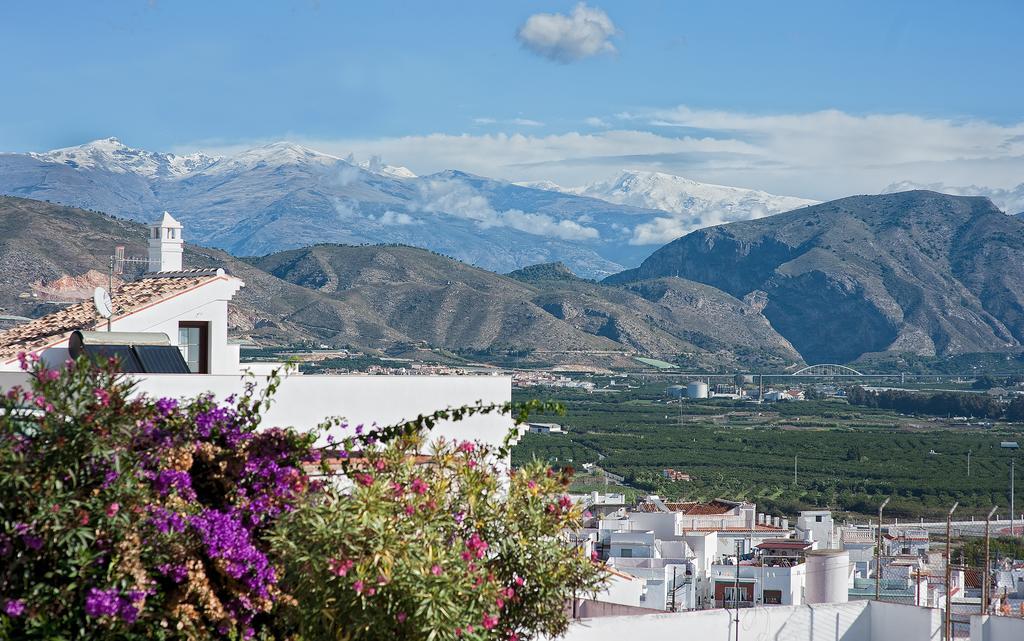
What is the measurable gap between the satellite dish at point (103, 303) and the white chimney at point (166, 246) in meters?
3.56

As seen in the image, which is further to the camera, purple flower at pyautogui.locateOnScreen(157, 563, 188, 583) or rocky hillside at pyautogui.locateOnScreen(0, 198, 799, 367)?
rocky hillside at pyautogui.locateOnScreen(0, 198, 799, 367)

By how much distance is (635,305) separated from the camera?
178750 mm

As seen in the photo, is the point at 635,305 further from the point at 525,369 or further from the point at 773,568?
the point at 773,568

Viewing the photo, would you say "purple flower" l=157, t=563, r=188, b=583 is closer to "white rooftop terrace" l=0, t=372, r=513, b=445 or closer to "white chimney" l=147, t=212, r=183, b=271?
"white rooftop terrace" l=0, t=372, r=513, b=445

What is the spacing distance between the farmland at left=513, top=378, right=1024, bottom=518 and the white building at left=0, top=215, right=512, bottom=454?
5454 cm

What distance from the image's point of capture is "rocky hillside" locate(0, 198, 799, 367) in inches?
3600

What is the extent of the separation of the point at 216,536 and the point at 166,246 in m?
12.6

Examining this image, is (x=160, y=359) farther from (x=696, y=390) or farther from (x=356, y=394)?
(x=696, y=390)

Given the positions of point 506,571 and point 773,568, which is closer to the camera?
point 506,571

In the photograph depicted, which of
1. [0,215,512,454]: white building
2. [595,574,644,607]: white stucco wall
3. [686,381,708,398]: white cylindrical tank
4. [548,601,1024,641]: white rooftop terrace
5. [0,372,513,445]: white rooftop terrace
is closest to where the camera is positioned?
[0,372,513,445]: white rooftop terrace

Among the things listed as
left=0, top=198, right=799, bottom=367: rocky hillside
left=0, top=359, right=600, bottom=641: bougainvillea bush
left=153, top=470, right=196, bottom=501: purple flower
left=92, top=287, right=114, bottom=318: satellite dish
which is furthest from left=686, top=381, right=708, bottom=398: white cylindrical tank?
left=153, top=470, right=196, bottom=501: purple flower

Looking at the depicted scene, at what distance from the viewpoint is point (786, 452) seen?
98.5m

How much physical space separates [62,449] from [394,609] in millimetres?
1824

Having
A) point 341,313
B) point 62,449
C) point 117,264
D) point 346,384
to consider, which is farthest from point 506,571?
point 341,313
